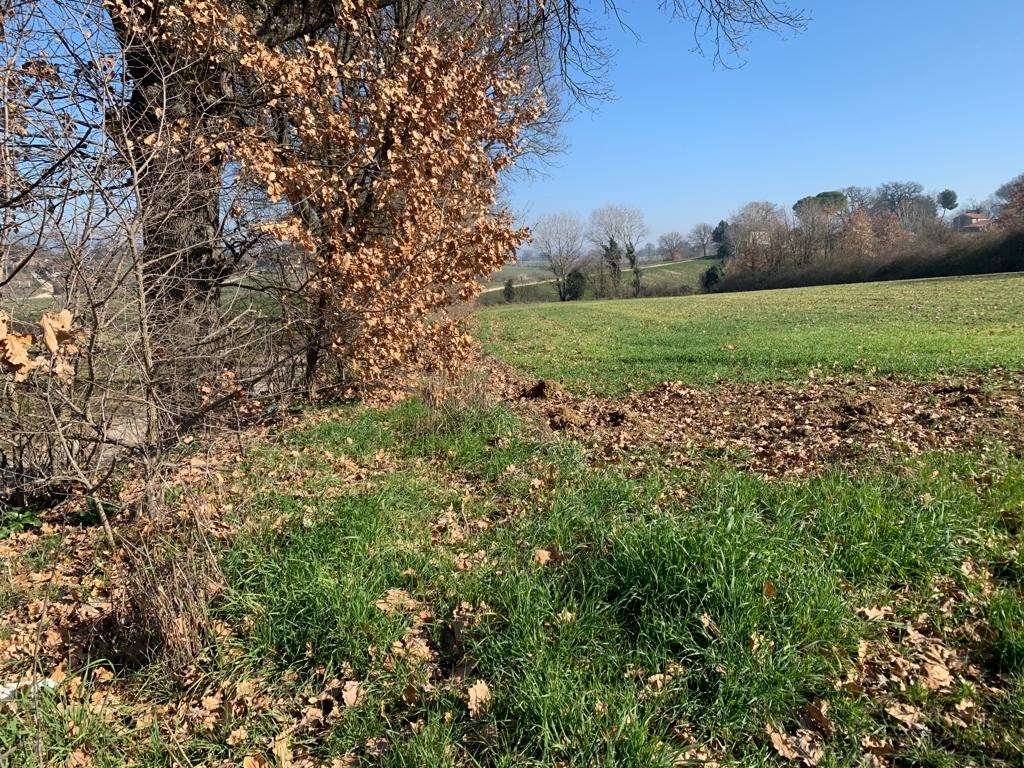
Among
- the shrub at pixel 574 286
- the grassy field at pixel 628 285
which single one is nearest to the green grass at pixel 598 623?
the grassy field at pixel 628 285

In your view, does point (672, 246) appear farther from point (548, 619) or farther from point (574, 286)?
point (548, 619)

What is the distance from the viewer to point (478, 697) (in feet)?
8.59

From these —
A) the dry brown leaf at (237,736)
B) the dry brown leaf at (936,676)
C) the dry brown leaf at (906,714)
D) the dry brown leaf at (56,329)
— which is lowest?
the dry brown leaf at (906,714)

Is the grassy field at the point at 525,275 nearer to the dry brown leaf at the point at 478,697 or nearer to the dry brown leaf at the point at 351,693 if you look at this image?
the dry brown leaf at the point at 351,693

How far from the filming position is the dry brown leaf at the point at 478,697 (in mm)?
2566

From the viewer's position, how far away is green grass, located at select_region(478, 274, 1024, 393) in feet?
32.7

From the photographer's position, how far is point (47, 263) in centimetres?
423

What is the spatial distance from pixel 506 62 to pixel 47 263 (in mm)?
7980

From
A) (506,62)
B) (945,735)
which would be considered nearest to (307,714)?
(945,735)

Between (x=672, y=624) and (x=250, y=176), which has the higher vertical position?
(x=250, y=176)

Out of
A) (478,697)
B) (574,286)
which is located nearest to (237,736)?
(478,697)

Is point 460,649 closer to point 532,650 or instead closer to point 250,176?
point 532,650

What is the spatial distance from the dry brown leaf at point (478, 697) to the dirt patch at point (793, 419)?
11.5 ft

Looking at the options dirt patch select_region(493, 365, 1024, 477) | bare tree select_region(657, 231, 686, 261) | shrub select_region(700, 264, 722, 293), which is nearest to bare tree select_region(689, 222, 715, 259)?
bare tree select_region(657, 231, 686, 261)
